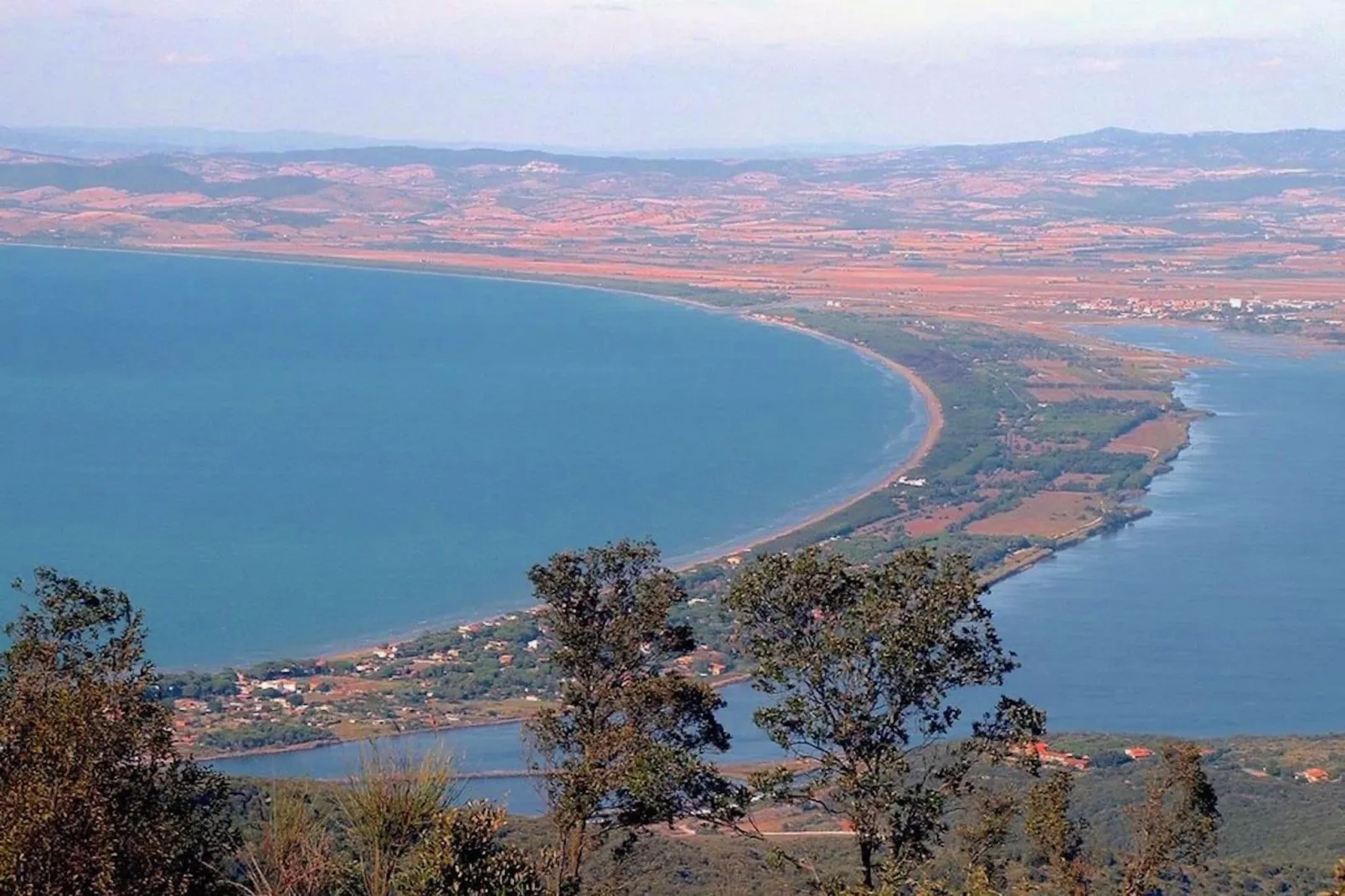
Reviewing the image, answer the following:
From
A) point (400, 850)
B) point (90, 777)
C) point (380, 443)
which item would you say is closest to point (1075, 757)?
point (400, 850)

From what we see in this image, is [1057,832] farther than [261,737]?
No

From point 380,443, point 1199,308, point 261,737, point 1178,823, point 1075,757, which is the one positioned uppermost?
point 1178,823

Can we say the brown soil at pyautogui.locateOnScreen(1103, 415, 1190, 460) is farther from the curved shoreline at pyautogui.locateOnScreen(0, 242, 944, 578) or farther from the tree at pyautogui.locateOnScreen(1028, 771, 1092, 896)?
the tree at pyautogui.locateOnScreen(1028, 771, 1092, 896)

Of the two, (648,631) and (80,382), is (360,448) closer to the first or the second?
(80,382)

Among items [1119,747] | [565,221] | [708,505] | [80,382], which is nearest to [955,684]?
[1119,747]

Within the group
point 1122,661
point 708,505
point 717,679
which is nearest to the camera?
point 717,679

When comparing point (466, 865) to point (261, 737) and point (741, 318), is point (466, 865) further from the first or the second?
point (741, 318)

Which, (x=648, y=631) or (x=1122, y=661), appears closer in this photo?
(x=648, y=631)

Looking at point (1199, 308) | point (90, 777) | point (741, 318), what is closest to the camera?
point (90, 777)
